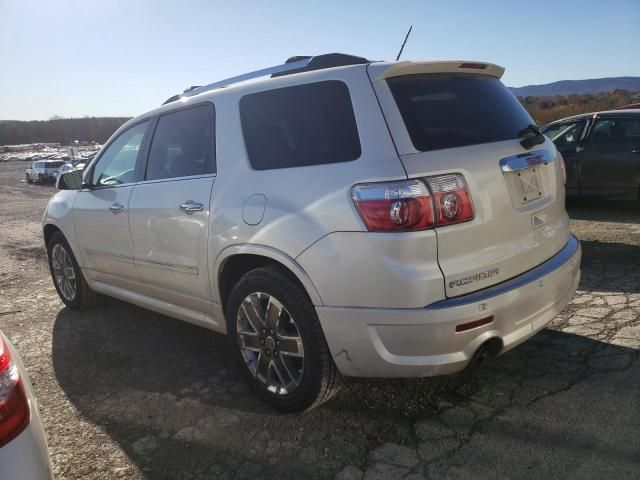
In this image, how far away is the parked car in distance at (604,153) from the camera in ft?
24.3

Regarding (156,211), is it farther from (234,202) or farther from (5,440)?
(5,440)

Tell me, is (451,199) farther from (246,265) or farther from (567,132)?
(567,132)

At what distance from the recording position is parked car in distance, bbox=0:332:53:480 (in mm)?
1524

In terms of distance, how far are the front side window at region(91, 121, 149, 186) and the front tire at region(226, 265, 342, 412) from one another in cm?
157

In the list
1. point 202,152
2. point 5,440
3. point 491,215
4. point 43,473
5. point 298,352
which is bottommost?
point 298,352

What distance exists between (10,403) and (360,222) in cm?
147

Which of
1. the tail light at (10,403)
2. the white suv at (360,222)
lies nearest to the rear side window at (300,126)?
the white suv at (360,222)

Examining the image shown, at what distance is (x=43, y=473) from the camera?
162 centimetres

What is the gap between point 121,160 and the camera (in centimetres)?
408

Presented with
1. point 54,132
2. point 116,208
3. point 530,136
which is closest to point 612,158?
point 530,136

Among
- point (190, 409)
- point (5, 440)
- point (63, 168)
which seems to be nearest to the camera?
point (5, 440)

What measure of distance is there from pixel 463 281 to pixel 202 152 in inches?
72.1

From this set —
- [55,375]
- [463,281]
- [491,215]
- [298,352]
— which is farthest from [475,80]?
[55,375]

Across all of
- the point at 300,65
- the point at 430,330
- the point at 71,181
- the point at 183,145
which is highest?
the point at 300,65
